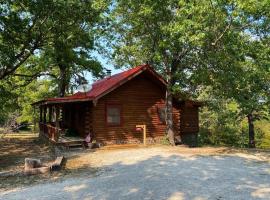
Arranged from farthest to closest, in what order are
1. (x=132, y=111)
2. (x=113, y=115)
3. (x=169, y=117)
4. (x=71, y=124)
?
(x=71, y=124), (x=132, y=111), (x=169, y=117), (x=113, y=115)

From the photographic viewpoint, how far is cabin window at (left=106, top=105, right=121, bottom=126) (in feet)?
77.9

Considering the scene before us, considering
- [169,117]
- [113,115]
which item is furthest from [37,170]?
[169,117]

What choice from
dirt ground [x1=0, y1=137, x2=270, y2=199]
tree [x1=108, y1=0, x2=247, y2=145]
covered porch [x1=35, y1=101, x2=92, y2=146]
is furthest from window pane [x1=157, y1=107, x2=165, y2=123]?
dirt ground [x1=0, y1=137, x2=270, y2=199]

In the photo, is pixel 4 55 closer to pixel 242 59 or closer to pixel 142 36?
pixel 142 36

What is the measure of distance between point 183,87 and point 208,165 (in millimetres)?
9829

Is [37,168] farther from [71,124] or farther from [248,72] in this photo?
[71,124]

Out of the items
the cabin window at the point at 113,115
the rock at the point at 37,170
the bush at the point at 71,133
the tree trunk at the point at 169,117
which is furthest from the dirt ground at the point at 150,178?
the bush at the point at 71,133

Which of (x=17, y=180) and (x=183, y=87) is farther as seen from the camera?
(x=183, y=87)

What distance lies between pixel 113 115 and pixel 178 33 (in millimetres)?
7465

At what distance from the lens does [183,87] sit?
952 inches

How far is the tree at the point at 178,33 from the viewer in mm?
18406

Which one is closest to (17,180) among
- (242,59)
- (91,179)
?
(91,179)

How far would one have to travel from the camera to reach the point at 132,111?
24672 mm

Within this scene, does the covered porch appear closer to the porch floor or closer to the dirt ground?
the porch floor
